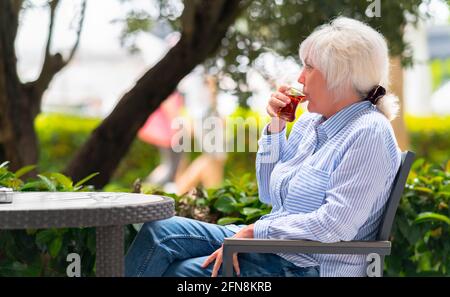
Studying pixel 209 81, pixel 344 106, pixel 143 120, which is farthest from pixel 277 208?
pixel 209 81

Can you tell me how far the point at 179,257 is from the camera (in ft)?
9.96

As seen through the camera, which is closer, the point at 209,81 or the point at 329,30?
the point at 329,30

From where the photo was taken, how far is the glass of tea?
10.1 ft

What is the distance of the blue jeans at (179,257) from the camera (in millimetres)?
2963

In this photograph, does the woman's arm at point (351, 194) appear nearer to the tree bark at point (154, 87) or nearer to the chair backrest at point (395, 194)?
the chair backrest at point (395, 194)

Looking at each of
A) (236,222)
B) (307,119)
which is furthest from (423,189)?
(307,119)

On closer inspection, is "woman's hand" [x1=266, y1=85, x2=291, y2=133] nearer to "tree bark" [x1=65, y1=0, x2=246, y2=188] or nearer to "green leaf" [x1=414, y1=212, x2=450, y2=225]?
"green leaf" [x1=414, y1=212, x2=450, y2=225]

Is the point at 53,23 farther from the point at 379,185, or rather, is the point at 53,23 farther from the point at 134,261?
the point at 379,185

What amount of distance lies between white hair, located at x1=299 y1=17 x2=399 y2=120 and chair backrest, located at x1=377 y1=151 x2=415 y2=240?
246 mm

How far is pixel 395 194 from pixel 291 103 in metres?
0.47

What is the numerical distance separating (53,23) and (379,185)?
302 cm
